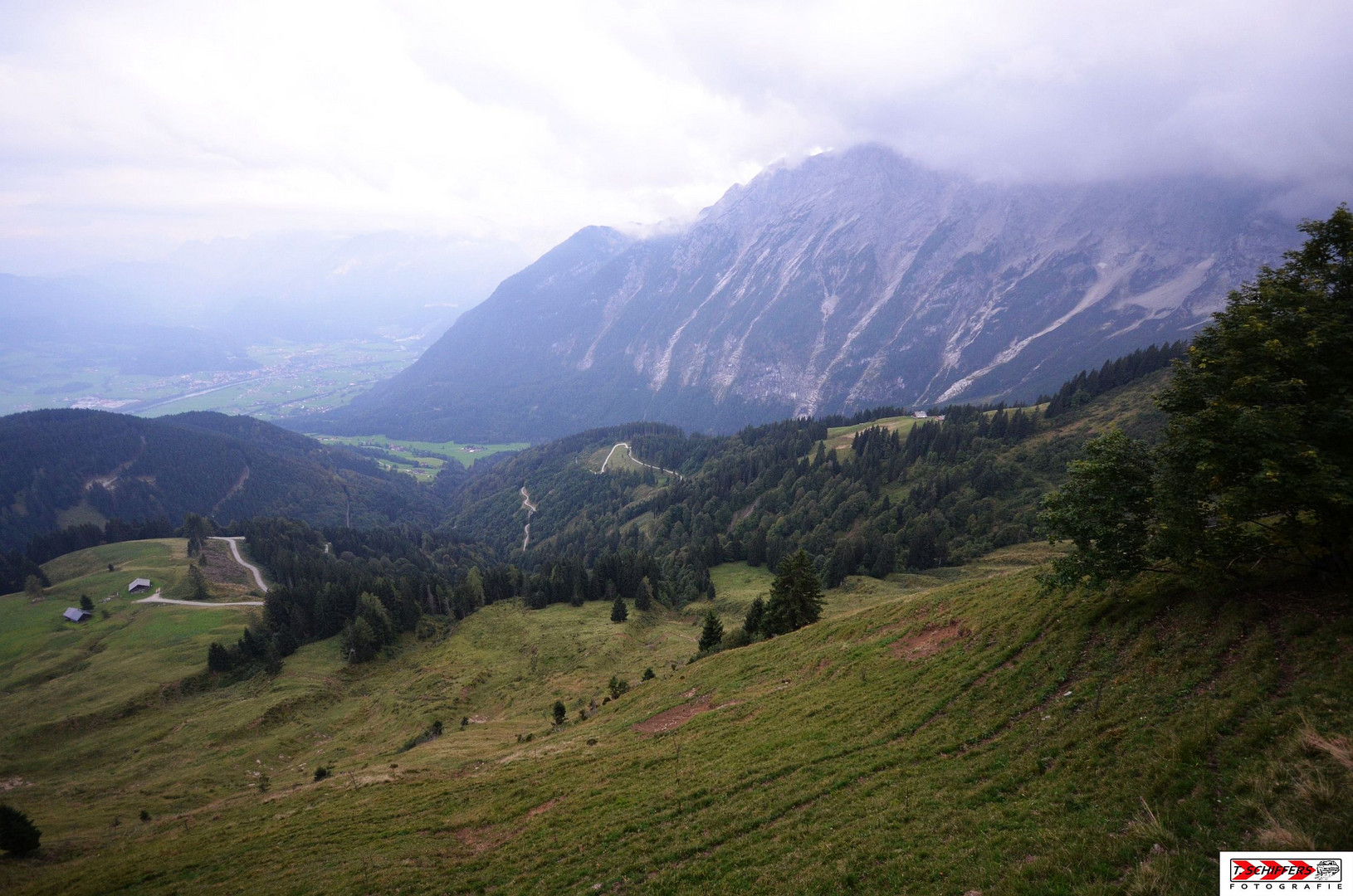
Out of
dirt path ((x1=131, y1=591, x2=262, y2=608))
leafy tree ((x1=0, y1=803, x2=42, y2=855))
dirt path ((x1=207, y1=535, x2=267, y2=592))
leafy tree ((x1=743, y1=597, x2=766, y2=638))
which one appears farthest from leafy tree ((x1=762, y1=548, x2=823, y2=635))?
dirt path ((x1=207, y1=535, x2=267, y2=592))

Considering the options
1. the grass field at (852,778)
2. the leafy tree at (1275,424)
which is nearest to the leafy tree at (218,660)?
the grass field at (852,778)

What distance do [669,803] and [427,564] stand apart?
592 feet

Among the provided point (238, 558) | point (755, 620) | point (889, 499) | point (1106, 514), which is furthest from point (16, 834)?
point (889, 499)

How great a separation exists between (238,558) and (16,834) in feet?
439

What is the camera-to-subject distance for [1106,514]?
22562mm

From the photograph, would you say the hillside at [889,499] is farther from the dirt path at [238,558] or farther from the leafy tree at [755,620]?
the dirt path at [238,558]

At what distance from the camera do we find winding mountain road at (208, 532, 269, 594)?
5032 inches

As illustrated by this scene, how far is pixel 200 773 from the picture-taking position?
52094 mm

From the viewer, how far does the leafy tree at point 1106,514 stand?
72.4 ft

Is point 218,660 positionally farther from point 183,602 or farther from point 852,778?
point 852,778

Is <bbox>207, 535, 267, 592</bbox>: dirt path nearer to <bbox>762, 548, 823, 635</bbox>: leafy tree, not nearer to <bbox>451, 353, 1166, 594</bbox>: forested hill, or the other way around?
<bbox>451, 353, 1166, 594</bbox>: forested hill

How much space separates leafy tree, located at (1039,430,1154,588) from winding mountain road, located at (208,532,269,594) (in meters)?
144

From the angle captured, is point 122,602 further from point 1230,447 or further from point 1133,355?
point 1133,355

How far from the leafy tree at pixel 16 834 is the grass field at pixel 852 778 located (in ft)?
3.33
